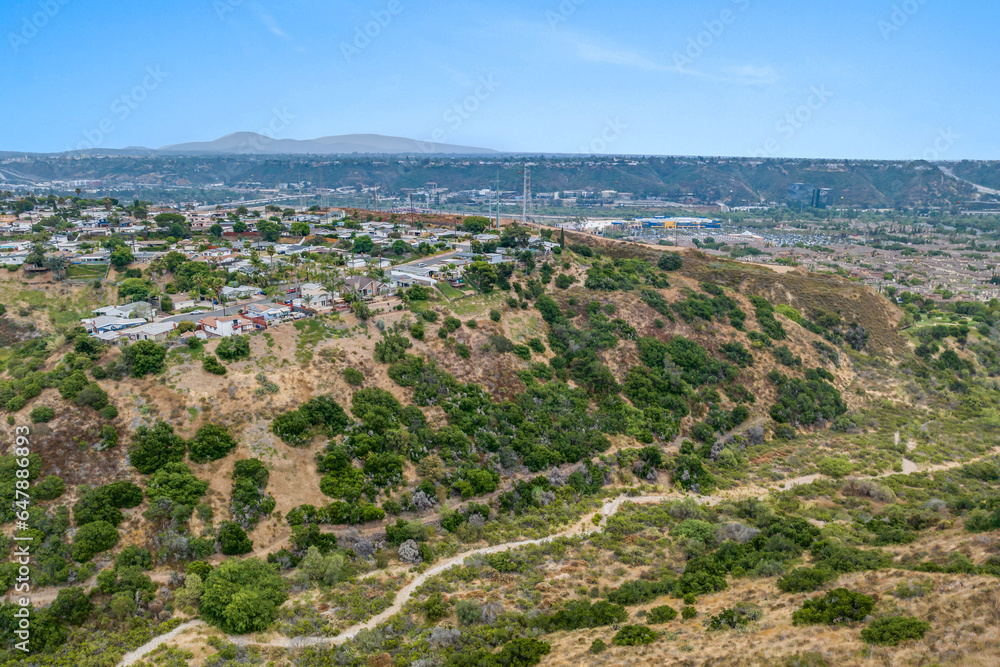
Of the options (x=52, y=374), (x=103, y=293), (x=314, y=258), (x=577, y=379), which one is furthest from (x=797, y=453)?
(x=103, y=293)

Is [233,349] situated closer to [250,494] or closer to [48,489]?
[250,494]

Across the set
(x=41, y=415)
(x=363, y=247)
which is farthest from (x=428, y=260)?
(x=41, y=415)

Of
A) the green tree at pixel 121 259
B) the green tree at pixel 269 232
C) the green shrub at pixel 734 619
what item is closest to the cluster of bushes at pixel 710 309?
the green shrub at pixel 734 619

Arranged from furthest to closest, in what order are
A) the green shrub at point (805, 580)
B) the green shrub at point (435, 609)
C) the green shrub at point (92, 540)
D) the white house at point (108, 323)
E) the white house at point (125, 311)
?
the white house at point (125, 311) → the white house at point (108, 323) → the green shrub at point (92, 540) → the green shrub at point (435, 609) → the green shrub at point (805, 580)

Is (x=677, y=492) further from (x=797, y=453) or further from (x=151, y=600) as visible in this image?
(x=151, y=600)

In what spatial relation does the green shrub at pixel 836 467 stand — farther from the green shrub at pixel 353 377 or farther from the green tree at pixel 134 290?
the green tree at pixel 134 290

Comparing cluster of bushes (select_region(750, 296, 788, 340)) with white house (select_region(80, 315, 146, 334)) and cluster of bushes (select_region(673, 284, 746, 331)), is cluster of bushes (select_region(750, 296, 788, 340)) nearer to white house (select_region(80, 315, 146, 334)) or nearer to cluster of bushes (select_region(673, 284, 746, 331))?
cluster of bushes (select_region(673, 284, 746, 331))

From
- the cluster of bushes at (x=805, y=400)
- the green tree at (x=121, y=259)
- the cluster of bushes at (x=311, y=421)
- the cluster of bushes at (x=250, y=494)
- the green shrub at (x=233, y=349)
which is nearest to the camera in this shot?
the cluster of bushes at (x=250, y=494)
